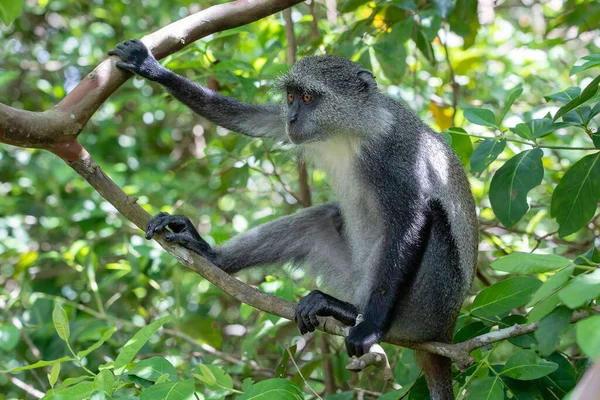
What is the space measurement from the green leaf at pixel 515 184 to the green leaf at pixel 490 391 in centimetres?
123

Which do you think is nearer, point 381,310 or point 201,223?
point 381,310

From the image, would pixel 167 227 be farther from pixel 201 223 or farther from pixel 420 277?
pixel 201 223

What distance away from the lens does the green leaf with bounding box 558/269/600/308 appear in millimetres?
2346

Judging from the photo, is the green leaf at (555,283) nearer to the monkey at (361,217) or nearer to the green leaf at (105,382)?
the green leaf at (105,382)

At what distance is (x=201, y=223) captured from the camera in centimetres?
949

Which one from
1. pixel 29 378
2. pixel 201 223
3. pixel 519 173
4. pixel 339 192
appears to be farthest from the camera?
pixel 201 223

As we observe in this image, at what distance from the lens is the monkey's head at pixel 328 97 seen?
575 cm

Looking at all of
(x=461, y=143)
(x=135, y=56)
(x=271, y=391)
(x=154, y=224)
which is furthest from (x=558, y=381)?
(x=135, y=56)

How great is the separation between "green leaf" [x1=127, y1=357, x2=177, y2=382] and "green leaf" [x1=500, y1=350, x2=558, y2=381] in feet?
6.04

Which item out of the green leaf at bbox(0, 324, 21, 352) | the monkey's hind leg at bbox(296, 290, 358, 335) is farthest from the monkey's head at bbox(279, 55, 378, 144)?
the green leaf at bbox(0, 324, 21, 352)

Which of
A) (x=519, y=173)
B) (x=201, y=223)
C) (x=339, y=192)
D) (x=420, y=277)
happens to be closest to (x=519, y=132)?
(x=519, y=173)

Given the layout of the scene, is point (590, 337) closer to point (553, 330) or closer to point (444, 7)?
point (553, 330)

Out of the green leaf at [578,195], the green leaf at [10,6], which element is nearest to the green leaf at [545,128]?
the green leaf at [578,195]

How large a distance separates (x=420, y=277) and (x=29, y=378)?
493 centimetres
